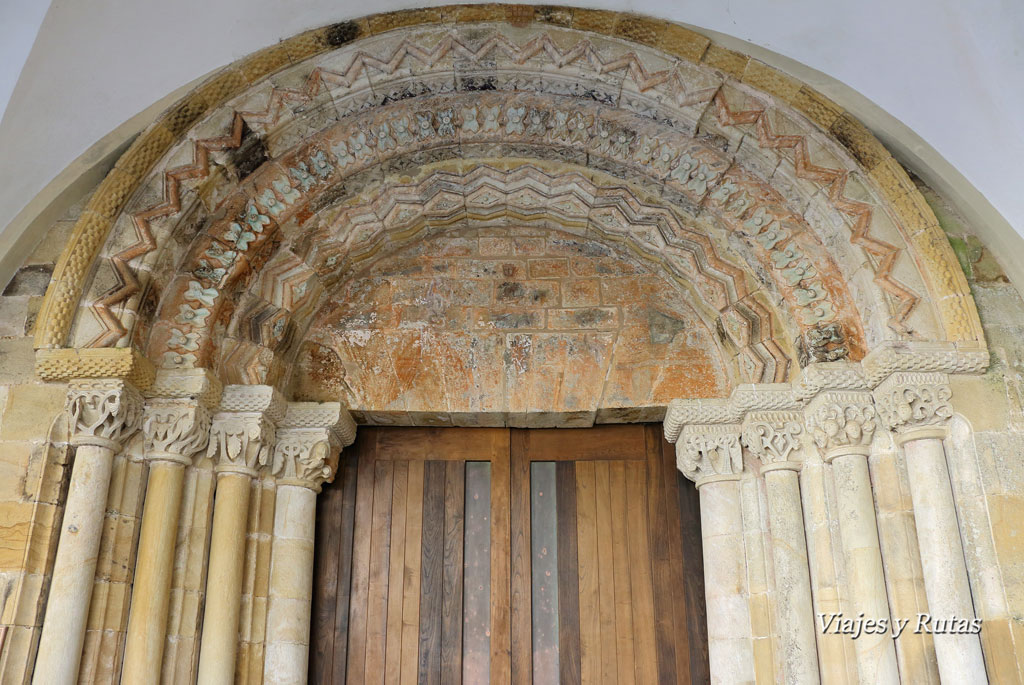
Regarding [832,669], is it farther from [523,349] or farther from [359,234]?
[359,234]

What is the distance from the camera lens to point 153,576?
3150 millimetres

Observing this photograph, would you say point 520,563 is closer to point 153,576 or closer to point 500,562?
point 500,562

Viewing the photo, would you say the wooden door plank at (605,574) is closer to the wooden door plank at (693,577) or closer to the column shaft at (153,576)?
the wooden door plank at (693,577)

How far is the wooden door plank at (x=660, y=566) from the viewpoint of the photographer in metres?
3.68

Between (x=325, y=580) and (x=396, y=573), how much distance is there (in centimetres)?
31

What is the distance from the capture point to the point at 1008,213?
10.6ft

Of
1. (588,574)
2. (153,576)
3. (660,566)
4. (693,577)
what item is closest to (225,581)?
(153,576)

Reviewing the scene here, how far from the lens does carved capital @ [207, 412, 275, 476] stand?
11.4 ft

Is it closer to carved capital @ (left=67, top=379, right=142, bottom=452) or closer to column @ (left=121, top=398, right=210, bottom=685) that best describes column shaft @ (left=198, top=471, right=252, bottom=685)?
column @ (left=121, top=398, right=210, bottom=685)

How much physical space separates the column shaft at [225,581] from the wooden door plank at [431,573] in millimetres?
798

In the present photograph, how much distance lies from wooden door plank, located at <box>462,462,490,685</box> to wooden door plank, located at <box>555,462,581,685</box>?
→ 32cm

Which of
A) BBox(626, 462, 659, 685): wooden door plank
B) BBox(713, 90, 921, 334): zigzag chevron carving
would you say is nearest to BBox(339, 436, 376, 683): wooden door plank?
BBox(626, 462, 659, 685): wooden door plank

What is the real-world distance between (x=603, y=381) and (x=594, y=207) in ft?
2.56

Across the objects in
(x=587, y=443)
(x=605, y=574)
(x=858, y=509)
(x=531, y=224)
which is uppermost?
(x=531, y=224)
